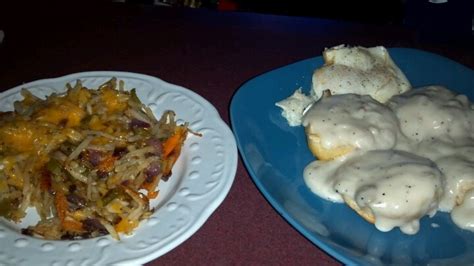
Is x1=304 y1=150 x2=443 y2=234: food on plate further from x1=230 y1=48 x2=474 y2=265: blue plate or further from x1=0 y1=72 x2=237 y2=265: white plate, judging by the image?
x1=0 y1=72 x2=237 y2=265: white plate

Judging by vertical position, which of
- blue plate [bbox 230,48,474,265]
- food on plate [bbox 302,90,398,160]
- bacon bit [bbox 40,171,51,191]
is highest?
food on plate [bbox 302,90,398,160]

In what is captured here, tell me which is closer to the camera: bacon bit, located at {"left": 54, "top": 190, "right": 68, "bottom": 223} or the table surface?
bacon bit, located at {"left": 54, "top": 190, "right": 68, "bottom": 223}

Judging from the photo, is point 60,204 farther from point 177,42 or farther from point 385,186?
point 177,42

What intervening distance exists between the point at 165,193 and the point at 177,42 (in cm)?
142

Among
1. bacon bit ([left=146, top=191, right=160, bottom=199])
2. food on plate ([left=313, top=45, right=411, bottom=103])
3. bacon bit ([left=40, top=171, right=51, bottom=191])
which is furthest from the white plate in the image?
food on plate ([left=313, top=45, right=411, bottom=103])

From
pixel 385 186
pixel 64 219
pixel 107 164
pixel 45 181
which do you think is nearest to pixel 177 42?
pixel 107 164

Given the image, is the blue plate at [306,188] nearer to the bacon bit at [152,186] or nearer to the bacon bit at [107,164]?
the bacon bit at [152,186]

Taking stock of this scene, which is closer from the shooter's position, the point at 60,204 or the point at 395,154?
the point at 60,204

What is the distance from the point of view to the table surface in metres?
2.55

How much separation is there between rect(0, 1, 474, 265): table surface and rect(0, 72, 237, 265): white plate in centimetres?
24

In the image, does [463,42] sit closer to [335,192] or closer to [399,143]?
[399,143]

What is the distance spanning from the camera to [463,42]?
291 centimetres

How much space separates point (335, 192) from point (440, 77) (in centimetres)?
104

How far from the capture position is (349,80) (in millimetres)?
2100
